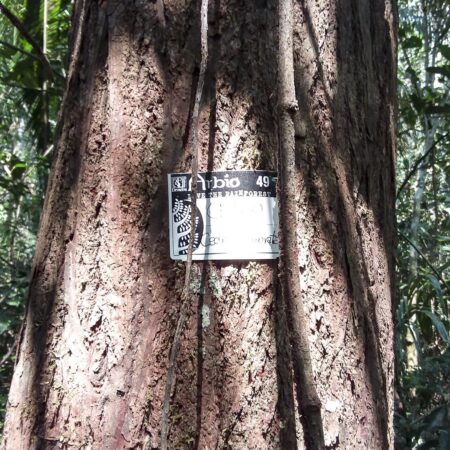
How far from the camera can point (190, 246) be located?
0.77 metres

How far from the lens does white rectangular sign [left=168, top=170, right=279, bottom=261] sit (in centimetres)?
80

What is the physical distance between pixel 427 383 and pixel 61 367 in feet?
7.72

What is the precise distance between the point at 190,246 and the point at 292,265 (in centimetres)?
13

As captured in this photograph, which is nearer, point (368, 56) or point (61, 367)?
point (61, 367)

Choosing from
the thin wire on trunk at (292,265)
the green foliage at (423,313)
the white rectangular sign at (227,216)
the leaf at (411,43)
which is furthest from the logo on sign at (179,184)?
the leaf at (411,43)

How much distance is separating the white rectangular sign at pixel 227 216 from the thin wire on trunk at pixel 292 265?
0.10 feet

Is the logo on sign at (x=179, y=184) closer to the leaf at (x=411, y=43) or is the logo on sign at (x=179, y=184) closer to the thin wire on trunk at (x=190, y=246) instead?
the thin wire on trunk at (x=190, y=246)

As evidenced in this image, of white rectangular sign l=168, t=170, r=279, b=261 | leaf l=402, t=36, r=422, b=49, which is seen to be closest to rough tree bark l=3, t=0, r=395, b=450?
white rectangular sign l=168, t=170, r=279, b=261

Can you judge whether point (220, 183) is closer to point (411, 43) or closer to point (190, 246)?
point (190, 246)

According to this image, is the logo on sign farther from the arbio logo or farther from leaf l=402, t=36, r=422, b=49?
leaf l=402, t=36, r=422, b=49

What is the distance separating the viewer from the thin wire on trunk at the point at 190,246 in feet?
2.44

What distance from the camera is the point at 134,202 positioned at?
2.72 feet

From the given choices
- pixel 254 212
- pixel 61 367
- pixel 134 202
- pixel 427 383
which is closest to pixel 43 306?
pixel 61 367

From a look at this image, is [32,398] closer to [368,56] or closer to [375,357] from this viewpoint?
[375,357]
